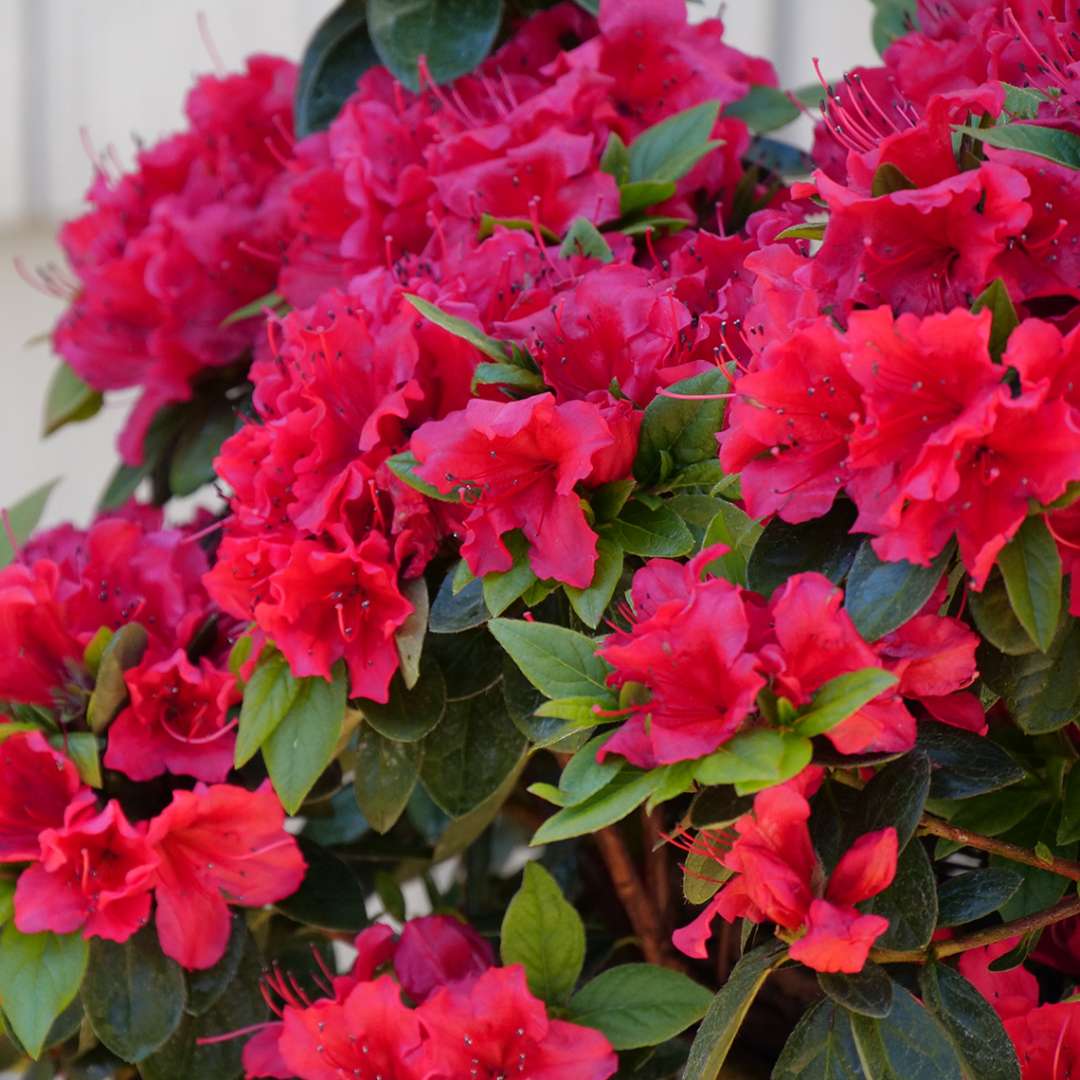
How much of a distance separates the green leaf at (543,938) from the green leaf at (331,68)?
0.64 metres

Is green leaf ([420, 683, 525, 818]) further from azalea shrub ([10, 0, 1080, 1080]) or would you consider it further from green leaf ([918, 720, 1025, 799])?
green leaf ([918, 720, 1025, 799])

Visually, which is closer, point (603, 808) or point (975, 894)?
point (603, 808)

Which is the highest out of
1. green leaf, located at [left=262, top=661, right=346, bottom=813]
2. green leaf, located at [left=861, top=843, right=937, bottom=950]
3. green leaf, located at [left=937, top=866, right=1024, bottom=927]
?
green leaf, located at [left=262, top=661, right=346, bottom=813]

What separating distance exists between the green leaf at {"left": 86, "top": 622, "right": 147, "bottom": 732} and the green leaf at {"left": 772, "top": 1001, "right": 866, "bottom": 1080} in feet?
1.46

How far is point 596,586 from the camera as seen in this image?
83cm

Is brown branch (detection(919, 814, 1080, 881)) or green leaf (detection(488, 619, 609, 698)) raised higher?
green leaf (detection(488, 619, 609, 698))

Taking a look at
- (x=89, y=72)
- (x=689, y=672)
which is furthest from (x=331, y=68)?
(x=89, y=72)

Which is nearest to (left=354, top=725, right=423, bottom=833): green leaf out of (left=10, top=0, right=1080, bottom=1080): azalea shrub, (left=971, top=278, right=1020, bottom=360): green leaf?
(left=10, top=0, right=1080, bottom=1080): azalea shrub

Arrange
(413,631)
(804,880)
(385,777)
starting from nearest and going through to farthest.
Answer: (804,880) → (413,631) → (385,777)

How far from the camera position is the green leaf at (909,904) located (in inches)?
31.0

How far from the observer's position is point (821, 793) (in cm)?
84

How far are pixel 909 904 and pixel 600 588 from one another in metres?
0.22

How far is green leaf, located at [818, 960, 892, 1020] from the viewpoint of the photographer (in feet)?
2.53

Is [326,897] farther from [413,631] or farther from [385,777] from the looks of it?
[413,631]
